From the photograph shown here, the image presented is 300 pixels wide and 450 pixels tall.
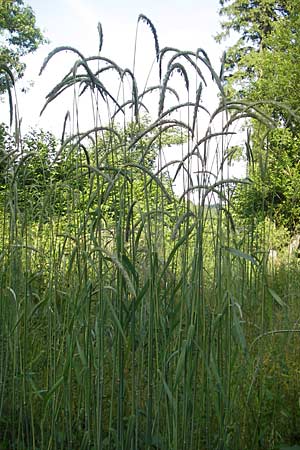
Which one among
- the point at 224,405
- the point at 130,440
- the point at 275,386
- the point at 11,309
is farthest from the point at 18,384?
the point at 275,386

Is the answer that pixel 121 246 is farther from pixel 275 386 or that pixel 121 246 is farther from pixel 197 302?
pixel 275 386

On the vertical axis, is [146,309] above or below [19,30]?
below

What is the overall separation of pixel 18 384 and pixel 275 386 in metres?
0.81

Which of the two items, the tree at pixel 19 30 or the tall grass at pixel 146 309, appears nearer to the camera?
the tall grass at pixel 146 309

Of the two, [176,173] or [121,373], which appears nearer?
[121,373]

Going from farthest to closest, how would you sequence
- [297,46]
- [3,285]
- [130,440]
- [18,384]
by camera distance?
[297,46], [3,285], [18,384], [130,440]

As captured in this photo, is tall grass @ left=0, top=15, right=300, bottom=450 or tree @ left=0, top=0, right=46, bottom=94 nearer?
tall grass @ left=0, top=15, right=300, bottom=450

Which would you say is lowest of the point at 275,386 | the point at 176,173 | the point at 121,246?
the point at 275,386

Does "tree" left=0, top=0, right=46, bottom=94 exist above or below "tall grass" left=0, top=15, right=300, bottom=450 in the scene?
above

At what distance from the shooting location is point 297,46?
9.97 m

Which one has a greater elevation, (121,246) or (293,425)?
(121,246)

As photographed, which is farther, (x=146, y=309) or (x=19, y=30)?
(x=19, y=30)

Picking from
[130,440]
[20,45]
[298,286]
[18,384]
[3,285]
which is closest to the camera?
[130,440]

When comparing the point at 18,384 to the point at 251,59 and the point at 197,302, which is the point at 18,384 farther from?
the point at 251,59
